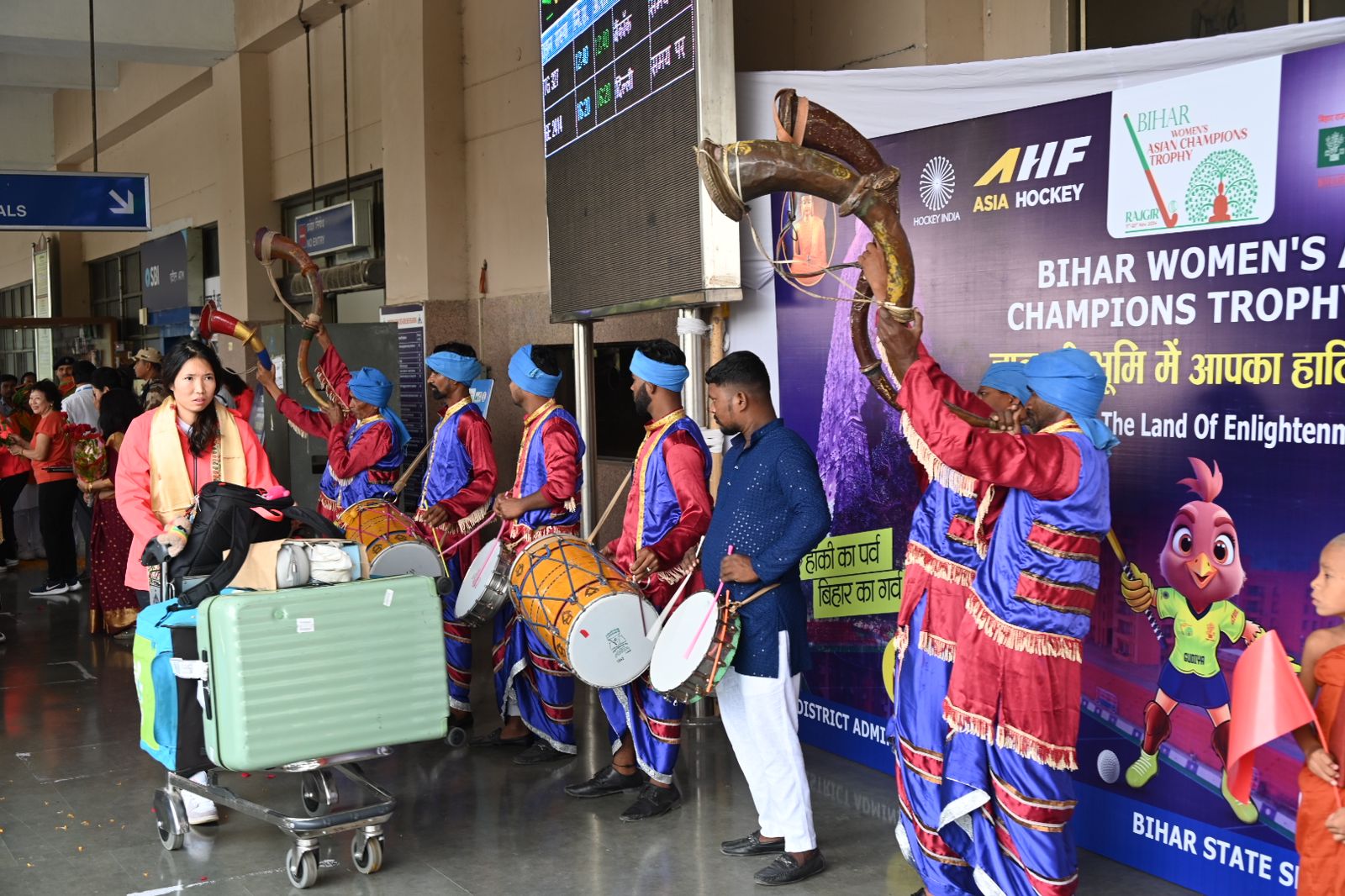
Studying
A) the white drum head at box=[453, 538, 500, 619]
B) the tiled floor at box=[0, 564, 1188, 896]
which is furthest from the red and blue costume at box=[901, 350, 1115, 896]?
the white drum head at box=[453, 538, 500, 619]

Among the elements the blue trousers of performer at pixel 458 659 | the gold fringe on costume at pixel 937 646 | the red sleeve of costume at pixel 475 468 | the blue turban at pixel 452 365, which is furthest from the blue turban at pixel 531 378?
the gold fringe on costume at pixel 937 646

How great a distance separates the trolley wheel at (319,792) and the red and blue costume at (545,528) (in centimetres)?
105

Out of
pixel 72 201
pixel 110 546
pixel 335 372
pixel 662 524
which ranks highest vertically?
pixel 72 201

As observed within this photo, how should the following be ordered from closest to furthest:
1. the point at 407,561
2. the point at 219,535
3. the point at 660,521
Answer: the point at 219,535
the point at 660,521
the point at 407,561

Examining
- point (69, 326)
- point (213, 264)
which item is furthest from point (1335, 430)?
point (69, 326)

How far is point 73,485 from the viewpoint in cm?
978

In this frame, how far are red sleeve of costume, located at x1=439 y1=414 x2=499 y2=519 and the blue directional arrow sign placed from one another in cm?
622

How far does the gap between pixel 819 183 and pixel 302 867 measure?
102 inches

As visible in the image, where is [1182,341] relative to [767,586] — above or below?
above

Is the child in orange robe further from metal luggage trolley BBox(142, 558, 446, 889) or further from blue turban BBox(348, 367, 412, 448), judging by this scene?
blue turban BBox(348, 367, 412, 448)

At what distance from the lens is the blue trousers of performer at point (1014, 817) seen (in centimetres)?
331

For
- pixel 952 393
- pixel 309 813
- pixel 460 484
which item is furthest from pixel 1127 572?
pixel 460 484

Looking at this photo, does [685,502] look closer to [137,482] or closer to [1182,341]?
[1182,341]

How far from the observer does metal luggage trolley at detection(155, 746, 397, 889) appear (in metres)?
4.00
